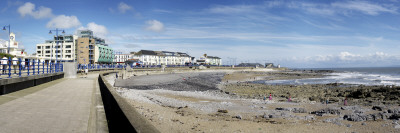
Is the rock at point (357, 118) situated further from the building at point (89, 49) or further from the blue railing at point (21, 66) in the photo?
the building at point (89, 49)

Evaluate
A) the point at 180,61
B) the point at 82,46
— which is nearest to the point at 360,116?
the point at 82,46

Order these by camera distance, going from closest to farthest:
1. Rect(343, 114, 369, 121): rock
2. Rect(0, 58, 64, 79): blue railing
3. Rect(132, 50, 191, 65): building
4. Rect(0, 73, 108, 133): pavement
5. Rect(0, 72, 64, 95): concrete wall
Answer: Rect(0, 73, 108, 133): pavement < Rect(0, 72, 64, 95): concrete wall < Rect(0, 58, 64, 79): blue railing < Rect(343, 114, 369, 121): rock < Rect(132, 50, 191, 65): building

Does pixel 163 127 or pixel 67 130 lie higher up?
pixel 67 130

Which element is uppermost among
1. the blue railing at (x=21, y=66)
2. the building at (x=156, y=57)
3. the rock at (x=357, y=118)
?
the building at (x=156, y=57)

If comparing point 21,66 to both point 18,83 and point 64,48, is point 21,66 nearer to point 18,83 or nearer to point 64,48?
point 18,83

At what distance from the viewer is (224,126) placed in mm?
11484

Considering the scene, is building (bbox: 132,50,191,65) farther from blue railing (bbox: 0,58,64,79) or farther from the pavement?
the pavement

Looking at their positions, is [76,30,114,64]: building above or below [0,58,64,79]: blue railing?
above

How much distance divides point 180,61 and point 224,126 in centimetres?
17873

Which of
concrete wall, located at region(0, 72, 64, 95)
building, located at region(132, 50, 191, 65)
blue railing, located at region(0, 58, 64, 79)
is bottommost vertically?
concrete wall, located at region(0, 72, 64, 95)

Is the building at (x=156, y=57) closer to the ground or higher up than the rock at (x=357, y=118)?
higher up

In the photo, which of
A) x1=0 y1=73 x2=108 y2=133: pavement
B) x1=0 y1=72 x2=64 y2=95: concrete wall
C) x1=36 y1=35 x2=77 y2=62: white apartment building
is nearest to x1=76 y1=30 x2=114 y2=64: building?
x1=36 y1=35 x2=77 y2=62: white apartment building

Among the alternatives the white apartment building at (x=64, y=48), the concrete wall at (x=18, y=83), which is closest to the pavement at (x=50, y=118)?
the concrete wall at (x=18, y=83)

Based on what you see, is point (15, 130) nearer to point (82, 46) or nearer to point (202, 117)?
point (202, 117)
